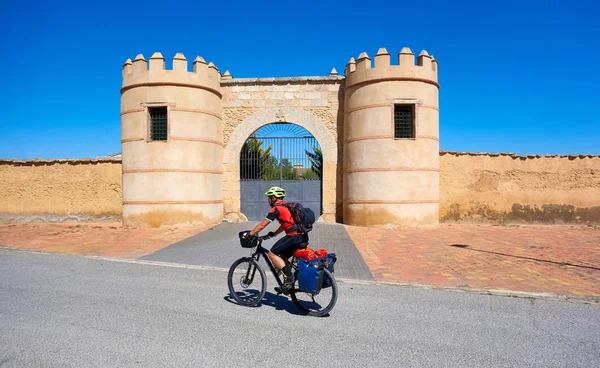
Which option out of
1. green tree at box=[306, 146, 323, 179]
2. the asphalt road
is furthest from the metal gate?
the asphalt road

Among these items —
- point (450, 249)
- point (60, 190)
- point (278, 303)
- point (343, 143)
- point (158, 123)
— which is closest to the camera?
point (278, 303)

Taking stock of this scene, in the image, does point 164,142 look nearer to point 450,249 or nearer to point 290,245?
point 450,249

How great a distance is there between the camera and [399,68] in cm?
1352

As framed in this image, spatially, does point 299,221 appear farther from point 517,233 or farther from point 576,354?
point 517,233

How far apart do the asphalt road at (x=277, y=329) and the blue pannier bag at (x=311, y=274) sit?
35 cm

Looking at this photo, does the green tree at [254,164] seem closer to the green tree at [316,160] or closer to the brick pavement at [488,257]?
the green tree at [316,160]

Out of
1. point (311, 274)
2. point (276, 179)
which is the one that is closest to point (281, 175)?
point (276, 179)

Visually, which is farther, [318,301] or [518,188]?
[518,188]

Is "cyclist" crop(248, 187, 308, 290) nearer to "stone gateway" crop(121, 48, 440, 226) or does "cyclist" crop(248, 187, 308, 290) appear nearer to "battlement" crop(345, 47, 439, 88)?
"stone gateway" crop(121, 48, 440, 226)

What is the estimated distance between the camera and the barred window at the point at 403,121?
13898 millimetres

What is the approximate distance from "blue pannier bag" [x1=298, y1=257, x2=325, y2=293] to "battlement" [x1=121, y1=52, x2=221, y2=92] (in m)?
11.0

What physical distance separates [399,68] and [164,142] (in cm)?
844

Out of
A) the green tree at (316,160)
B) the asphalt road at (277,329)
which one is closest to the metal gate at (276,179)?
the green tree at (316,160)

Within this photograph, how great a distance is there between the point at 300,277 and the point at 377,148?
954 centimetres
